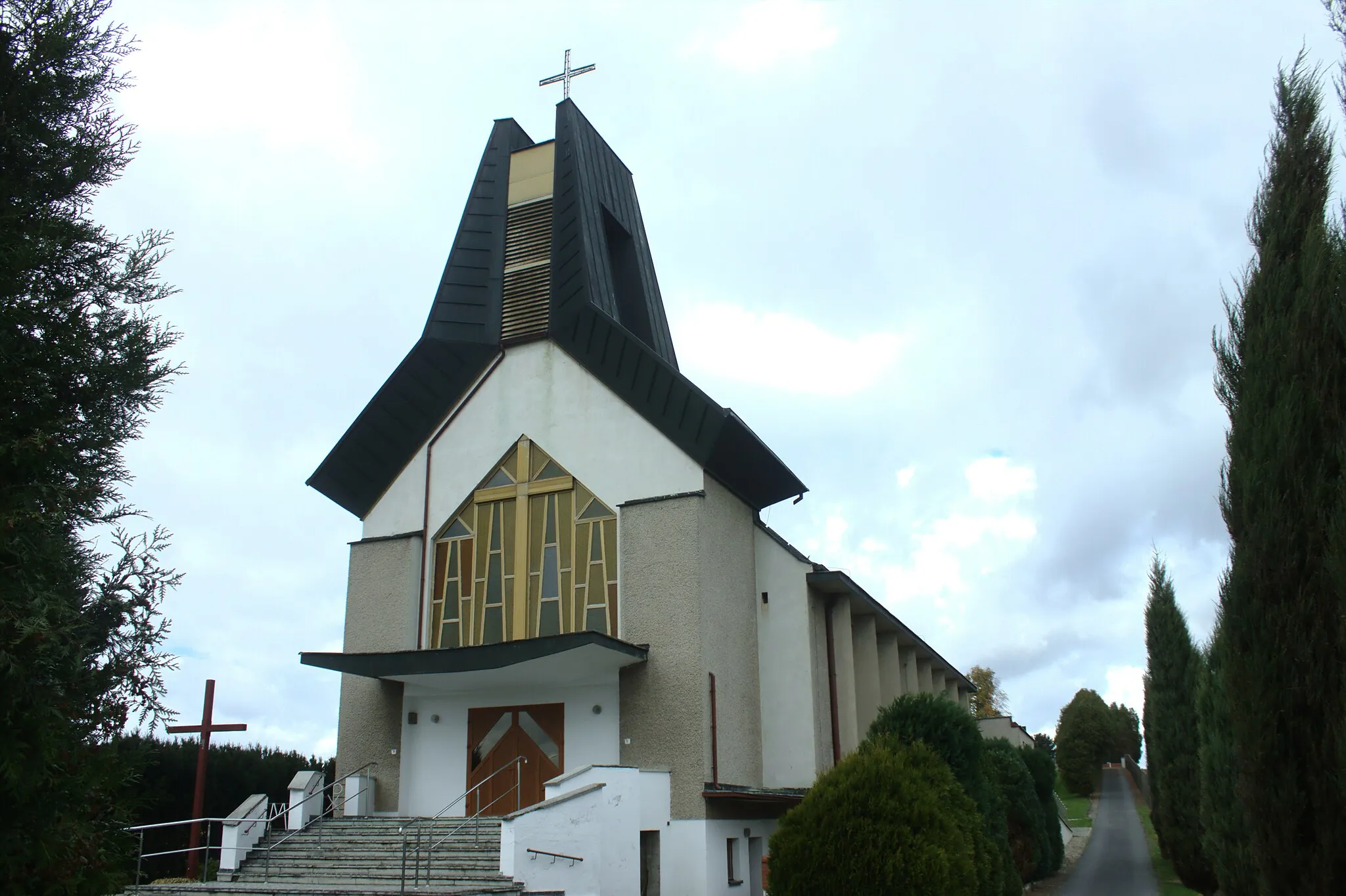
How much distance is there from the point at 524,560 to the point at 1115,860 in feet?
55.0

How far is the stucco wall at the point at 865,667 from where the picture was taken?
1928cm

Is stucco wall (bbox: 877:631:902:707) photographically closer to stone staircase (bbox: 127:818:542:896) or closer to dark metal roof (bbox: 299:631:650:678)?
dark metal roof (bbox: 299:631:650:678)

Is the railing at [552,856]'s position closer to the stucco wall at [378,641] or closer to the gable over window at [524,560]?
the gable over window at [524,560]

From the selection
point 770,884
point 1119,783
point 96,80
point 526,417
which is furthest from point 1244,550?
point 1119,783

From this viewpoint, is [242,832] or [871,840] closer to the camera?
[871,840]

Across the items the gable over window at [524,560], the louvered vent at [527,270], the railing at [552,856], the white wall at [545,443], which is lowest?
the railing at [552,856]

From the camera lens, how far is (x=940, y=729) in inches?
517

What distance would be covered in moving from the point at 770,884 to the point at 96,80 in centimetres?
956

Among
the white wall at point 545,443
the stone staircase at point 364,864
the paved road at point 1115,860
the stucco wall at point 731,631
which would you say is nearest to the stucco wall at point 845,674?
the stucco wall at point 731,631

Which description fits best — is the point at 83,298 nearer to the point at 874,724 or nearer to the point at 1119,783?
the point at 874,724

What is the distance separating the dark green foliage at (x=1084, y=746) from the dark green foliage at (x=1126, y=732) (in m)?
1.88

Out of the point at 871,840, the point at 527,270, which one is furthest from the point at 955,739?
the point at 527,270

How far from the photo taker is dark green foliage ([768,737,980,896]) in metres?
10.6

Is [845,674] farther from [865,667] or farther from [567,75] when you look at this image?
[567,75]
